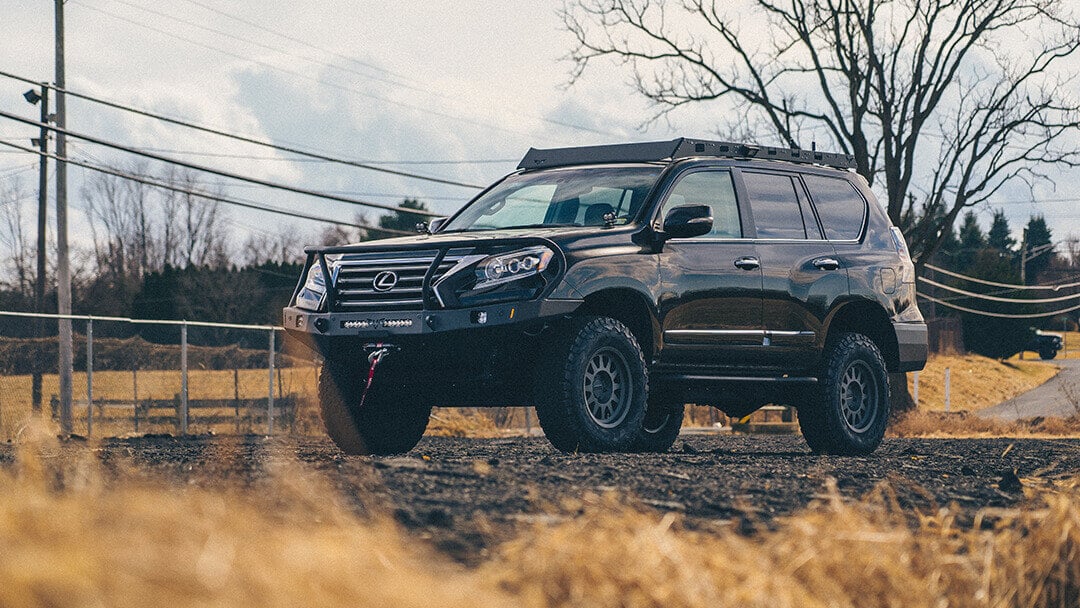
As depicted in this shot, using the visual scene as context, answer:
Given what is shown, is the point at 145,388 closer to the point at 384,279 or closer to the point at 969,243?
the point at 384,279

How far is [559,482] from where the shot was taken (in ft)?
20.3

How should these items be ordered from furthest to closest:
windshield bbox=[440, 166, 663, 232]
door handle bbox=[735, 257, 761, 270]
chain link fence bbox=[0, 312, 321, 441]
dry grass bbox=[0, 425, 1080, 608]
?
chain link fence bbox=[0, 312, 321, 441]
door handle bbox=[735, 257, 761, 270]
windshield bbox=[440, 166, 663, 232]
dry grass bbox=[0, 425, 1080, 608]

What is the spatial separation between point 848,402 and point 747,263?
1684 millimetres

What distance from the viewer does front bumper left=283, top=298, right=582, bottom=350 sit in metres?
8.32

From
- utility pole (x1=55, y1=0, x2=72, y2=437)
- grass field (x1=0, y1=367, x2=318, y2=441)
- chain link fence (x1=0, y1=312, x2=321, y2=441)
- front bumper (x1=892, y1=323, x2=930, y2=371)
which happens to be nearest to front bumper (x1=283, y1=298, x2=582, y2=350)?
front bumper (x1=892, y1=323, x2=930, y2=371)

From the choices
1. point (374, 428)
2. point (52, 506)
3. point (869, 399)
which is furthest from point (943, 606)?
point (869, 399)

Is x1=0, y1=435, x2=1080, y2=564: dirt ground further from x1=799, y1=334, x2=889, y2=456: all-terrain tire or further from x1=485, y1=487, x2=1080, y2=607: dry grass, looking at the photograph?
x1=799, y1=334, x2=889, y2=456: all-terrain tire

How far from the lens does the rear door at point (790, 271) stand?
10.1 metres

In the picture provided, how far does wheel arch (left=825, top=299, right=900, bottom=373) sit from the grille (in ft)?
12.4

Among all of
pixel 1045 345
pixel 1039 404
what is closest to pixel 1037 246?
pixel 1045 345

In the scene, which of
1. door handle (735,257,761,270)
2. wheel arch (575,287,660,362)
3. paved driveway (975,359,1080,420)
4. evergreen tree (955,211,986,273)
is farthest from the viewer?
evergreen tree (955,211,986,273)

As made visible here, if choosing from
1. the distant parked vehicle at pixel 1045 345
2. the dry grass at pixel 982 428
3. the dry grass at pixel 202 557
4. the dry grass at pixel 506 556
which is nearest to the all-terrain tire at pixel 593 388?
the dry grass at pixel 506 556

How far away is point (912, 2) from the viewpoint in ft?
101

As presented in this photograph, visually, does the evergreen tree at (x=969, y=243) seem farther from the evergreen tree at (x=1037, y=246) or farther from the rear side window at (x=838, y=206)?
the rear side window at (x=838, y=206)
